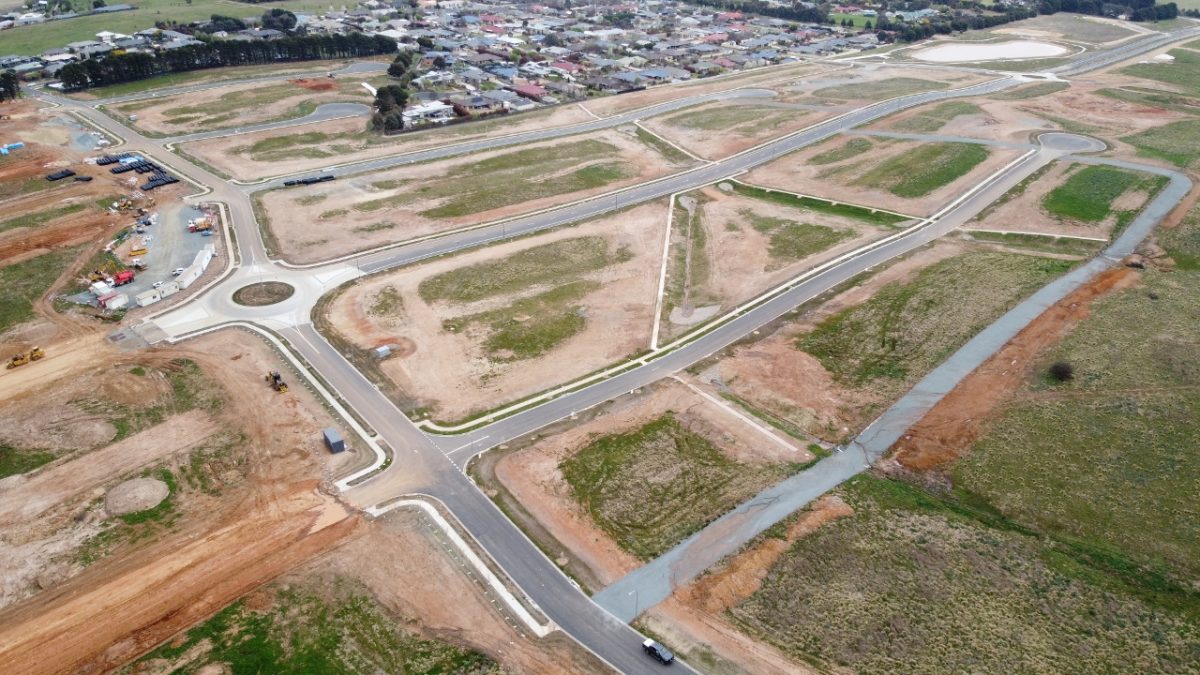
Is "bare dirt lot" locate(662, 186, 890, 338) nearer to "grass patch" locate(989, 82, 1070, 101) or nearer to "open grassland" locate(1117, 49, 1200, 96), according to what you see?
"grass patch" locate(989, 82, 1070, 101)

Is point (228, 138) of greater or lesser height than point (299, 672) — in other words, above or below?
above

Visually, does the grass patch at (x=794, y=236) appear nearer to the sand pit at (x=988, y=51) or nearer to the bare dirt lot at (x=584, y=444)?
the bare dirt lot at (x=584, y=444)

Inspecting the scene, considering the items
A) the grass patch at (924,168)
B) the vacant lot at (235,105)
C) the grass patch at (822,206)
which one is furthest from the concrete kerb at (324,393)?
the grass patch at (924,168)

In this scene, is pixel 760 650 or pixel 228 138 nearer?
pixel 760 650

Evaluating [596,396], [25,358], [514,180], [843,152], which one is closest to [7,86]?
[25,358]

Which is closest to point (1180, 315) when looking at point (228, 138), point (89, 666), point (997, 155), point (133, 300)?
point (997, 155)

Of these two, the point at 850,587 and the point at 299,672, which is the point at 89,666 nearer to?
the point at 299,672

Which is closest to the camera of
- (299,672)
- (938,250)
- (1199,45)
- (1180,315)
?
(299,672)

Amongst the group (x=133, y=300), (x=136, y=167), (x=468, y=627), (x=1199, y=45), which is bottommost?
(x=468, y=627)
